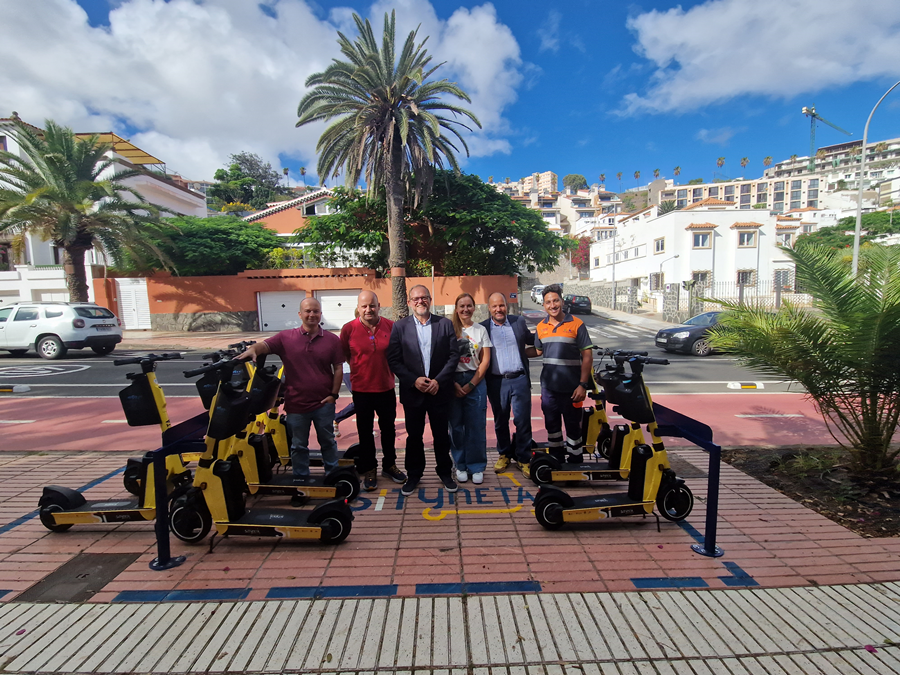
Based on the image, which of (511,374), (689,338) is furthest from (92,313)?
(689,338)

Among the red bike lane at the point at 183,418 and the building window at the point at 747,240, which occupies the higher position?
the building window at the point at 747,240

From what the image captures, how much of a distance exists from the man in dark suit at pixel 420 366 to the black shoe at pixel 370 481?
0.28 metres

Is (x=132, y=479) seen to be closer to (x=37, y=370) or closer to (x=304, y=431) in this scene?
(x=304, y=431)

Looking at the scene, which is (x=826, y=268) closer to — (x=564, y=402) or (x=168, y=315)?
(x=564, y=402)

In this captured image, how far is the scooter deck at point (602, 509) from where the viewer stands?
345 centimetres

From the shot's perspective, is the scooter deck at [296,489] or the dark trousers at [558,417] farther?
the dark trousers at [558,417]

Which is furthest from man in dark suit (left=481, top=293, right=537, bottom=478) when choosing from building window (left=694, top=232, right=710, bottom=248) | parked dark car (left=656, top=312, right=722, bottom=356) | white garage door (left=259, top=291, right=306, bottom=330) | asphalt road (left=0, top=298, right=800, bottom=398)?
building window (left=694, top=232, right=710, bottom=248)

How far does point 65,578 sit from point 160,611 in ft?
2.90

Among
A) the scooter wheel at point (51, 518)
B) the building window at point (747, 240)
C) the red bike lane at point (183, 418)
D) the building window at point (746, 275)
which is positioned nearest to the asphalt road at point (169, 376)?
the red bike lane at point (183, 418)

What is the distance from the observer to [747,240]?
1214 inches

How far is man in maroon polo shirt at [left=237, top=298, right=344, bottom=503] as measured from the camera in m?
3.97

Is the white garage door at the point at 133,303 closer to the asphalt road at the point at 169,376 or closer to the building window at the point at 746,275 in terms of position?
the asphalt road at the point at 169,376

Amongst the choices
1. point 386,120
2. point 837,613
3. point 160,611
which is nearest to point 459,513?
point 160,611

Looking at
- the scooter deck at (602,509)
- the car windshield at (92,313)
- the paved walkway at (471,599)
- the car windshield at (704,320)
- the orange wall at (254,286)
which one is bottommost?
the paved walkway at (471,599)
